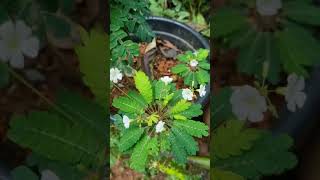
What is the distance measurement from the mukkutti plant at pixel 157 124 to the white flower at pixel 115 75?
50 millimetres

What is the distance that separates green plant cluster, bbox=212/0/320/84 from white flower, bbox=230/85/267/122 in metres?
0.06

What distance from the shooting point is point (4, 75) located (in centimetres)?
166

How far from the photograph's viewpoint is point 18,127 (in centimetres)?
166

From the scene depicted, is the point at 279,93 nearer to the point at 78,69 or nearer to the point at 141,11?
the point at 141,11

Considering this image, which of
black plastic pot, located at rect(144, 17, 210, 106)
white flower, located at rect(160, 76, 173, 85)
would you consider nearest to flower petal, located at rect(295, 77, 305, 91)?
black plastic pot, located at rect(144, 17, 210, 106)

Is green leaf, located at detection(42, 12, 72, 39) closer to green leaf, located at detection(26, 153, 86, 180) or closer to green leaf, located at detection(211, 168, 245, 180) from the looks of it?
green leaf, located at detection(26, 153, 86, 180)

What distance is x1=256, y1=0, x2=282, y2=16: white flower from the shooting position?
5.33 feet

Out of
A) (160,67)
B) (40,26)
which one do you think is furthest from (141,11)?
(40,26)

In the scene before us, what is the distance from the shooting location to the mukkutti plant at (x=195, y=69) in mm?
1682

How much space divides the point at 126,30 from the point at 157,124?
270 millimetres

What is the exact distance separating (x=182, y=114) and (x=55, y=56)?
38cm

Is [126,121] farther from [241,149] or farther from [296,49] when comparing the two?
[296,49]

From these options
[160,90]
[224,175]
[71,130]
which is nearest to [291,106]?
[224,175]

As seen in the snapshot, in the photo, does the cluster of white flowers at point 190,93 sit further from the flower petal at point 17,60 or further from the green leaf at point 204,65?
the flower petal at point 17,60
